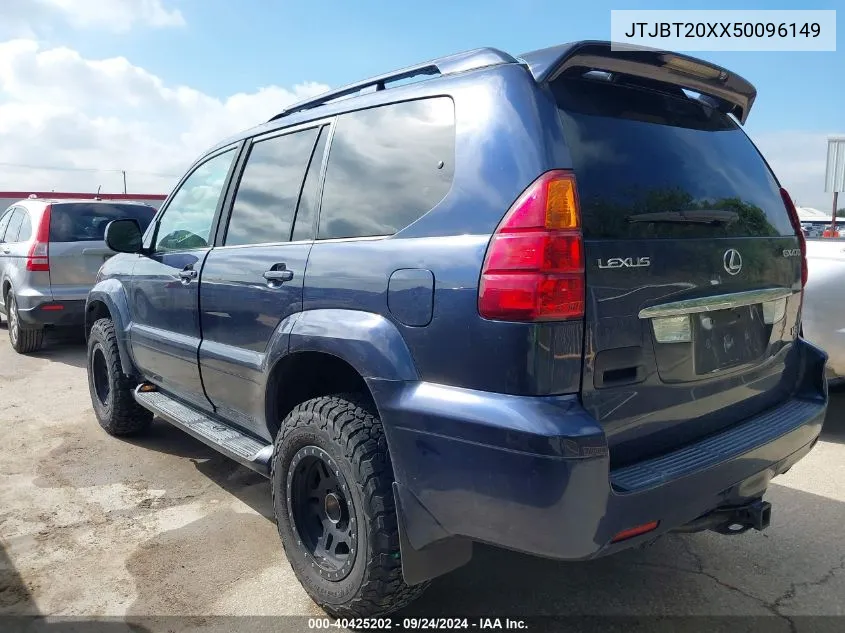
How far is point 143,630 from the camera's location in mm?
2541

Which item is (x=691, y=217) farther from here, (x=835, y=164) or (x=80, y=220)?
(x=835, y=164)

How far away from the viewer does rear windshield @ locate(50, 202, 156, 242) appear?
7668mm

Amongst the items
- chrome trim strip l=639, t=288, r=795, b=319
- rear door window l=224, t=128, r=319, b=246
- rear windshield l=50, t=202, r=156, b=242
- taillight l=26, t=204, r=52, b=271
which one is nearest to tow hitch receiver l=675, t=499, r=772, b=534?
chrome trim strip l=639, t=288, r=795, b=319

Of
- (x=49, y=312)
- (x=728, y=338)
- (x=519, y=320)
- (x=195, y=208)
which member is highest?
(x=195, y=208)

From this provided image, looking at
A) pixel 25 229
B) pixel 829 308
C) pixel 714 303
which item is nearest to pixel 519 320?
pixel 714 303

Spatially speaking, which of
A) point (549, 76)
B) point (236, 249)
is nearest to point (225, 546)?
point (236, 249)

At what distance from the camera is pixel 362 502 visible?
2.23 metres

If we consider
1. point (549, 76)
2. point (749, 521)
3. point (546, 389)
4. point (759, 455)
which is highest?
point (549, 76)

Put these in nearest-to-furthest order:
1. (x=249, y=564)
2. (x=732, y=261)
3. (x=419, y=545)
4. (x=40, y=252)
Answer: (x=419, y=545)
(x=732, y=261)
(x=249, y=564)
(x=40, y=252)

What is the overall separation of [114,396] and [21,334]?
4.20 meters

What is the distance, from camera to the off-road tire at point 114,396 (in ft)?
14.8

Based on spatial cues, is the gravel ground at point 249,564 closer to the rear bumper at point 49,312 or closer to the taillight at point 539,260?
the taillight at point 539,260

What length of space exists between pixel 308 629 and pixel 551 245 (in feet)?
5.71

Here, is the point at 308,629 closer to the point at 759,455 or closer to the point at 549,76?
the point at 759,455
